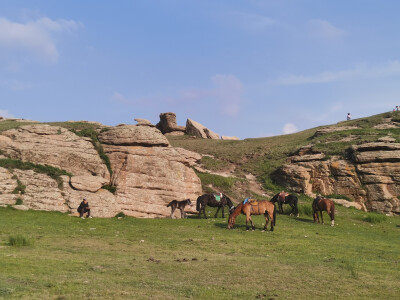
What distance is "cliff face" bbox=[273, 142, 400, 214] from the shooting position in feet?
134

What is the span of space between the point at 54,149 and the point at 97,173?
434cm

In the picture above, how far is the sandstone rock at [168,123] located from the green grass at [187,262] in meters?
56.9

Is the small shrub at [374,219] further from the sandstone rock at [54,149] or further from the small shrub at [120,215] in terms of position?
the sandstone rock at [54,149]

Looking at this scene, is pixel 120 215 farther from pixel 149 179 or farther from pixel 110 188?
pixel 149 179

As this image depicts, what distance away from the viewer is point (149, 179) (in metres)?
33.5

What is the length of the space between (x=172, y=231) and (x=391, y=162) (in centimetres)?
3044

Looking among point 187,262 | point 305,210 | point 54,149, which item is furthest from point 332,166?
point 187,262

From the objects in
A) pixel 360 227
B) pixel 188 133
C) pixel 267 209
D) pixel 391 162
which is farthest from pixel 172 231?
pixel 188 133

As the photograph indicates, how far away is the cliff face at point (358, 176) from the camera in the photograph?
40969mm

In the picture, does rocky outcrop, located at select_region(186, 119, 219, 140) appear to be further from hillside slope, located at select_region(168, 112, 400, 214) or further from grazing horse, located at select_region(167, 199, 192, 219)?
grazing horse, located at select_region(167, 199, 192, 219)

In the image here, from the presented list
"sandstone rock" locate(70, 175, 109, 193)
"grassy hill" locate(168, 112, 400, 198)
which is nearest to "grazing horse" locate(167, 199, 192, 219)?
"sandstone rock" locate(70, 175, 109, 193)

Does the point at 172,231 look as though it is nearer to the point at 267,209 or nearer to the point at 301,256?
the point at 267,209

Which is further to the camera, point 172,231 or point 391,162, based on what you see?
point 391,162

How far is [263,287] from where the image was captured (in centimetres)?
1136
